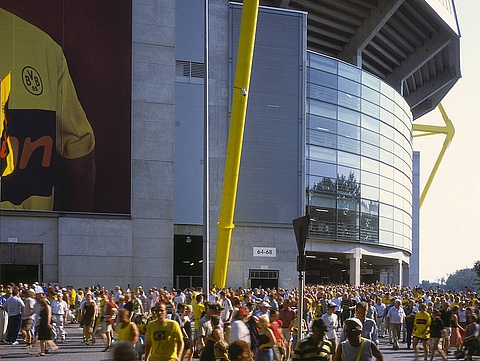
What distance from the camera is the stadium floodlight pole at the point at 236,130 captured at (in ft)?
109

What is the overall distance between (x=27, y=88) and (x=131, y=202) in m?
8.42

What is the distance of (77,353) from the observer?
20.9 metres

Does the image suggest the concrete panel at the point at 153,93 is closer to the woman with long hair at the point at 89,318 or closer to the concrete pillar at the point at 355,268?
the concrete pillar at the point at 355,268

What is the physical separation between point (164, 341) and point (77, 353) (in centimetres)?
1115

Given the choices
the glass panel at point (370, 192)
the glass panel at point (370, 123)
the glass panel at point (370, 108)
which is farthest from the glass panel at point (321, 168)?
the glass panel at point (370, 108)

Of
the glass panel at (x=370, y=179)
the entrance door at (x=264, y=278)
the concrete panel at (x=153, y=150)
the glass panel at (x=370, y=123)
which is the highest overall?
the glass panel at (x=370, y=123)

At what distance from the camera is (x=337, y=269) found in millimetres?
70562

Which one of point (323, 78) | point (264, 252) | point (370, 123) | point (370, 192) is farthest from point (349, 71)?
point (264, 252)

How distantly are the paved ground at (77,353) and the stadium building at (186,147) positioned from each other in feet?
52.6

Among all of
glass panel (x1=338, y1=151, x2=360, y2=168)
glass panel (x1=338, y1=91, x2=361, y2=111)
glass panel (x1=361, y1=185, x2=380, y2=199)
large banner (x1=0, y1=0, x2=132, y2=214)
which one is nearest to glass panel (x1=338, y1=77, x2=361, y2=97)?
glass panel (x1=338, y1=91, x2=361, y2=111)

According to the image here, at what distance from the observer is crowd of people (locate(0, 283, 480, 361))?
8883 millimetres

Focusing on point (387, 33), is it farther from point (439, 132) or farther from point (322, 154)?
point (439, 132)

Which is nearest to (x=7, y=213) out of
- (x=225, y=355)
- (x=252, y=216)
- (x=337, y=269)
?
(x=252, y=216)

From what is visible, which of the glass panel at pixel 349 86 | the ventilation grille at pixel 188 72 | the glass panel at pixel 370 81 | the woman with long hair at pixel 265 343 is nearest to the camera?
the woman with long hair at pixel 265 343
